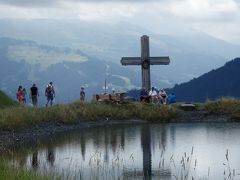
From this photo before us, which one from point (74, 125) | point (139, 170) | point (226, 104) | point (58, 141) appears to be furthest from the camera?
point (226, 104)

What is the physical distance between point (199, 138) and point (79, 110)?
1376 centimetres

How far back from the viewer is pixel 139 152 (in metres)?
33.3

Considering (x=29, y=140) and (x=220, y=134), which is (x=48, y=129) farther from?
(x=220, y=134)

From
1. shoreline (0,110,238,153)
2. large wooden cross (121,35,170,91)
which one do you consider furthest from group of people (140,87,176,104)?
shoreline (0,110,238,153)

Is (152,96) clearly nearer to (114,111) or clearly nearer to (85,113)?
(114,111)

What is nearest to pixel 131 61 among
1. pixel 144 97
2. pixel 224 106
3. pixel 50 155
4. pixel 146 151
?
pixel 144 97

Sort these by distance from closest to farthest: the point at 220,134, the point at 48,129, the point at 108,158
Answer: the point at 108,158, the point at 220,134, the point at 48,129

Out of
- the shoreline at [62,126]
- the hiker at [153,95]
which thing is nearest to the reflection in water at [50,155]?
the shoreline at [62,126]

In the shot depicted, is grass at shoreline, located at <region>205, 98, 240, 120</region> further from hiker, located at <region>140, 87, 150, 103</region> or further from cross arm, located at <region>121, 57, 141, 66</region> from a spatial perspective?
cross arm, located at <region>121, 57, 141, 66</region>

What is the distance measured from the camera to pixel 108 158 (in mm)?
30141

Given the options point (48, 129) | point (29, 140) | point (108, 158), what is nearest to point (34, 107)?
point (48, 129)

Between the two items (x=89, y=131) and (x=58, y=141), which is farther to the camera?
(x=89, y=131)

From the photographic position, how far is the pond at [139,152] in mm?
24828

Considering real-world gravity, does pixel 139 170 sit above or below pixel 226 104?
below
